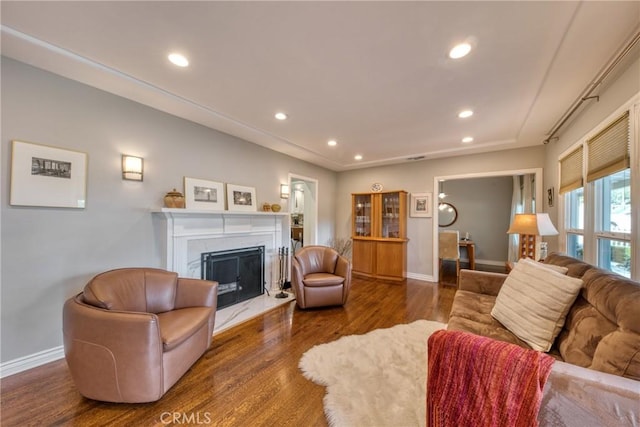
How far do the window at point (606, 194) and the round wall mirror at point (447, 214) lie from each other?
420cm

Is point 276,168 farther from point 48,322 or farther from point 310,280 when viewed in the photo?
point 48,322

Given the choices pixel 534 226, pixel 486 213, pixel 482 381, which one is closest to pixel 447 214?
pixel 486 213

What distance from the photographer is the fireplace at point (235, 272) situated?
3.19 metres

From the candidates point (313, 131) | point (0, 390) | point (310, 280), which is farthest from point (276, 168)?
point (0, 390)

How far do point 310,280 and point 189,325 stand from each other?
5.41ft

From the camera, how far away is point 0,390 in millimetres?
1715

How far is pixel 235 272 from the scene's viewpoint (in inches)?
137

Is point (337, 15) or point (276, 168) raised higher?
point (337, 15)

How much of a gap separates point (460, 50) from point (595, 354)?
6.39ft

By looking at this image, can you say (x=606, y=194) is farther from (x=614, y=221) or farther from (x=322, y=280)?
(x=322, y=280)

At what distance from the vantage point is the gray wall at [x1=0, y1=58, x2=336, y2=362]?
6.23 feet

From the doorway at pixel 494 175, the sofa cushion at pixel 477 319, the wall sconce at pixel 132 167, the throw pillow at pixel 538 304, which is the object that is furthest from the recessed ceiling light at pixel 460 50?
the doorway at pixel 494 175

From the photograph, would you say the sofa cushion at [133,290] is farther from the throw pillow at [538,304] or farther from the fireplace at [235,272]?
the throw pillow at [538,304]

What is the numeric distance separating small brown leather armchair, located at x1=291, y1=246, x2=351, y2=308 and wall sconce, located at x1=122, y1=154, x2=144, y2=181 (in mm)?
2081
